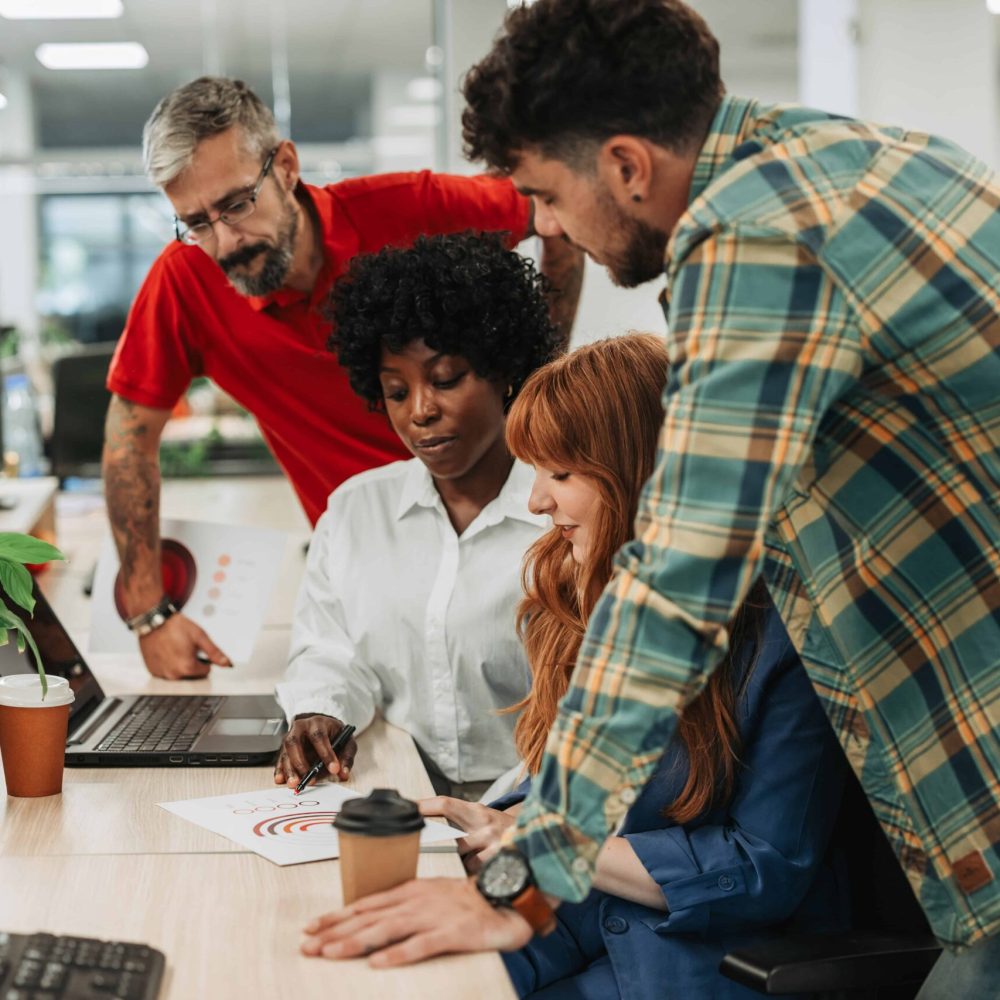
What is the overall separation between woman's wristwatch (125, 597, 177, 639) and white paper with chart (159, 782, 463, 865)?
2.49 feet

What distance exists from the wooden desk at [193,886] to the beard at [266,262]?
81 centimetres

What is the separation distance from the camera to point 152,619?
2256mm

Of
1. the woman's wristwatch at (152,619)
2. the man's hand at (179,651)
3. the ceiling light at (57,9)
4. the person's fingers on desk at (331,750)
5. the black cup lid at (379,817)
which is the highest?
the ceiling light at (57,9)

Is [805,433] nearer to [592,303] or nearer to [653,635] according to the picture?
[653,635]

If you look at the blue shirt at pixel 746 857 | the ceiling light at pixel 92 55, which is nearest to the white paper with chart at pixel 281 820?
the blue shirt at pixel 746 857

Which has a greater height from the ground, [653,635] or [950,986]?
[653,635]

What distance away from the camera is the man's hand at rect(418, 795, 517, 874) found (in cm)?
144

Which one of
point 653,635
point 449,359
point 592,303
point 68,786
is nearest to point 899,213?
point 653,635

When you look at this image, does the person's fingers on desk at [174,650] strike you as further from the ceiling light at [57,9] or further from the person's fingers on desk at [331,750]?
the ceiling light at [57,9]

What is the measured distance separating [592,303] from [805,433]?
2833 mm

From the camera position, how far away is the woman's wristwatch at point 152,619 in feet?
7.40

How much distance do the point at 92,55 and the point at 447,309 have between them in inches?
242

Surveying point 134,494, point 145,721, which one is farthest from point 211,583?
point 145,721

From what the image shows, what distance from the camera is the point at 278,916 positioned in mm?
1175
